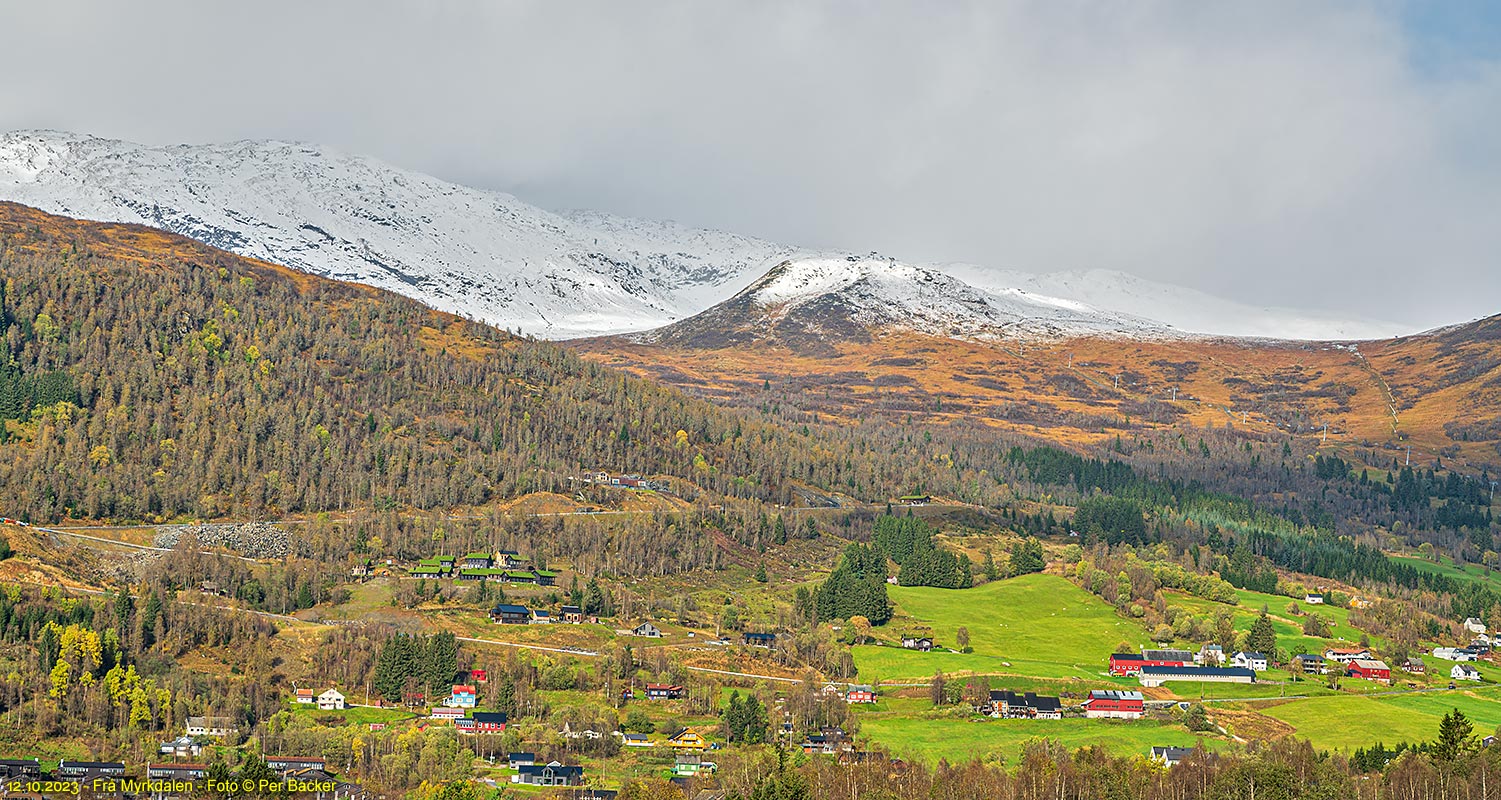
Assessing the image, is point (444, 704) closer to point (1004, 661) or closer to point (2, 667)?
point (2, 667)

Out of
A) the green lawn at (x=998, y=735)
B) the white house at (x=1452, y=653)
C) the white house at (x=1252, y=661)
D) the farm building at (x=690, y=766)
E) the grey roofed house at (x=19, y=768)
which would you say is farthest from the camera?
the white house at (x=1452, y=653)

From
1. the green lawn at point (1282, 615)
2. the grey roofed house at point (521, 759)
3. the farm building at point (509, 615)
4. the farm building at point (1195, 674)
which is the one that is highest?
the farm building at point (509, 615)

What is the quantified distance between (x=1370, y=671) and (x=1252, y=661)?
1154cm

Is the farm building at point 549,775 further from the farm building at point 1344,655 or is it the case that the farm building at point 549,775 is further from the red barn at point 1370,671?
the farm building at point 1344,655

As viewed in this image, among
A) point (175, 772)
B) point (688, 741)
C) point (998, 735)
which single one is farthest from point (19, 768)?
point (998, 735)

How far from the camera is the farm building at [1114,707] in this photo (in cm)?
13625

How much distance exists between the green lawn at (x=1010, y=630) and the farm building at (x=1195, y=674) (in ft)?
16.5

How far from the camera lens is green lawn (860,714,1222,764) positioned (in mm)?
120000

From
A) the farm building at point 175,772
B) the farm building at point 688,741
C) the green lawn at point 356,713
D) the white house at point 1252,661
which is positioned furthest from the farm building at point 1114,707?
the farm building at point 175,772

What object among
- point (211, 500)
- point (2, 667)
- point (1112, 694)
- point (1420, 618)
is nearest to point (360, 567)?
point (211, 500)

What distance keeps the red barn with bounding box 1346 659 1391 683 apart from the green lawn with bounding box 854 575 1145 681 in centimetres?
2181

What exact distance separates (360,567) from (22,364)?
62536 mm

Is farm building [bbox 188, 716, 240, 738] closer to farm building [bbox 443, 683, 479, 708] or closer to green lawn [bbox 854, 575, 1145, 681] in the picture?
farm building [bbox 443, 683, 479, 708]

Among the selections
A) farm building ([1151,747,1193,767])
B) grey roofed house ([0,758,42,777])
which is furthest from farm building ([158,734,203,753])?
farm building ([1151,747,1193,767])
